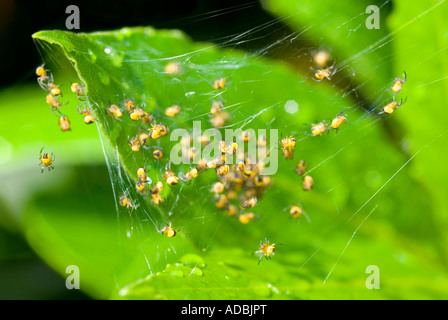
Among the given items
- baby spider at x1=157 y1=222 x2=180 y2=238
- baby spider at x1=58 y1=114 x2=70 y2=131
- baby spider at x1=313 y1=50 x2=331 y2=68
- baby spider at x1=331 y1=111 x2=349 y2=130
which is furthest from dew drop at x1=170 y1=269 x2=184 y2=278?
baby spider at x1=313 y1=50 x2=331 y2=68

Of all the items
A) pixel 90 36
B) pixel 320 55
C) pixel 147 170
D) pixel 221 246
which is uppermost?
pixel 320 55

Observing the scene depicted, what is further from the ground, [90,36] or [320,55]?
[320,55]

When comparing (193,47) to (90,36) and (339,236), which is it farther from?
(339,236)

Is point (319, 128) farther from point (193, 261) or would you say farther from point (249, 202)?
point (193, 261)

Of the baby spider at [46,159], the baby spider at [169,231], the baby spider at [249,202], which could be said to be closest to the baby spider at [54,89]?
the baby spider at [46,159]

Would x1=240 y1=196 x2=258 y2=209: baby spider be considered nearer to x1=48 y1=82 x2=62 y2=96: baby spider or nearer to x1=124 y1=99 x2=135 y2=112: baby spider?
x1=124 y1=99 x2=135 y2=112: baby spider

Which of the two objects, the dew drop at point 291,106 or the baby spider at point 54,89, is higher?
the baby spider at point 54,89

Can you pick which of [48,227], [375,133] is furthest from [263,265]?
[48,227]

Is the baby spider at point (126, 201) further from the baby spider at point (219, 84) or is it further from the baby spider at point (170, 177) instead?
the baby spider at point (219, 84)
